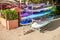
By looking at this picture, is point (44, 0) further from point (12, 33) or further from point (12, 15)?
point (12, 33)

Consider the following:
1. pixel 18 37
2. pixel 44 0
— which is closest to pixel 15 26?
pixel 18 37

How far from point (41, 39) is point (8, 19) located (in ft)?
10.8

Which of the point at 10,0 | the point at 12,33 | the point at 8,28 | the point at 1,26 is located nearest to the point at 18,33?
the point at 12,33

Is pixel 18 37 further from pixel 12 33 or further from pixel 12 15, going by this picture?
pixel 12 15

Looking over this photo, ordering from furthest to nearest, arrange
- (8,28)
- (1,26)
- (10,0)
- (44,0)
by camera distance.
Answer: (10,0) < (44,0) < (1,26) < (8,28)

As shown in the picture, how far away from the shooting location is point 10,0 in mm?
18672

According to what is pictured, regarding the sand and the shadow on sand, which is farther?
the shadow on sand

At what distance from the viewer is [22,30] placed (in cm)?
1024

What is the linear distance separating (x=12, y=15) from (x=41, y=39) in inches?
131

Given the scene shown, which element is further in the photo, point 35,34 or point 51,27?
point 51,27

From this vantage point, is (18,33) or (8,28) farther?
(8,28)

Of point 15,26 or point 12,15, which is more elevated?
point 12,15

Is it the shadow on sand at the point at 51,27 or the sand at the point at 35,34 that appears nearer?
the sand at the point at 35,34

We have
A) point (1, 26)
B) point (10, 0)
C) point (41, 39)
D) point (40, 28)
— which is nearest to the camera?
point (41, 39)
